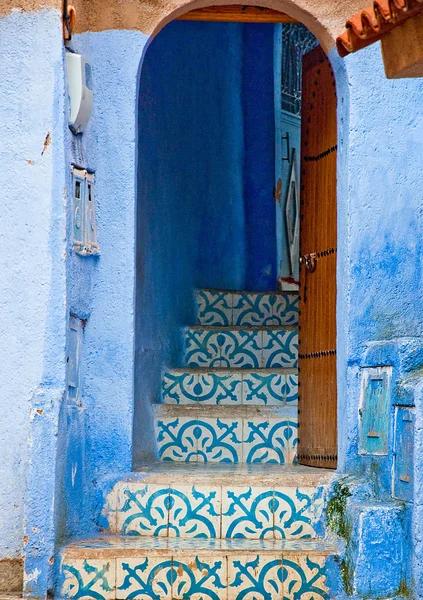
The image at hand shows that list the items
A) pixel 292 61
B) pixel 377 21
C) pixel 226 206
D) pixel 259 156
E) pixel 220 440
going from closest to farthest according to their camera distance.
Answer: pixel 377 21 < pixel 220 440 < pixel 226 206 < pixel 259 156 < pixel 292 61

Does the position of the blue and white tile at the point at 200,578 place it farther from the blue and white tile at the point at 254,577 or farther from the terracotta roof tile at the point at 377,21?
the terracotta roof tile at the point at 377,21

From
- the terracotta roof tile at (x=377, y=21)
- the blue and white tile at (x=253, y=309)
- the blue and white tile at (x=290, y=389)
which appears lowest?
the blue and white tile at (x=290, y=389)

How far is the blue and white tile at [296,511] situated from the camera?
576cm

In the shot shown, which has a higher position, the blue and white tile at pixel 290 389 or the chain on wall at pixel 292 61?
the chain on wall at pixel 292 61

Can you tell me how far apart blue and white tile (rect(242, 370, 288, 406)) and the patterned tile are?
1.43ft

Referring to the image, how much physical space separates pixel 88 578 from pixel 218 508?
818 mm

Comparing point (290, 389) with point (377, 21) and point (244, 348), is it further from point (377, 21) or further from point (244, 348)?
point (377, 21)

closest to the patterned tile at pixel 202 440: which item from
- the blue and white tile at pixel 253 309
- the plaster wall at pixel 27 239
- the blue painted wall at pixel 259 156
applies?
the plaster wall at pixel 27 239

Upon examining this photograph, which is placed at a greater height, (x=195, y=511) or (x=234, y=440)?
(x=234, y=440)

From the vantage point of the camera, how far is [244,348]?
7.98 m

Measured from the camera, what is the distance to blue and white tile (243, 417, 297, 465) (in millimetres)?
6887

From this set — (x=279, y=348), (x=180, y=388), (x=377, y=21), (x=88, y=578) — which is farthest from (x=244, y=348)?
(x=377, y=21)

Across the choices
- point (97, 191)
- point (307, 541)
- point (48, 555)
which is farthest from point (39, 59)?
point (307, 541)

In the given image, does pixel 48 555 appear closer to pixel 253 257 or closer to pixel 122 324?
pixel 122 324
